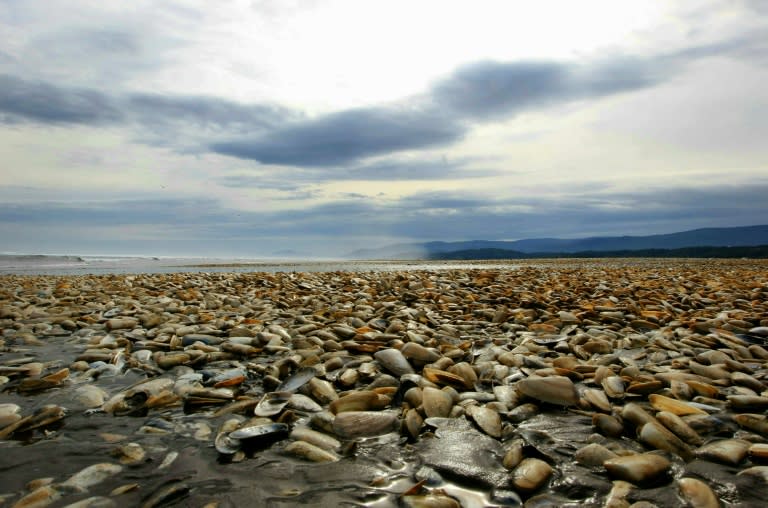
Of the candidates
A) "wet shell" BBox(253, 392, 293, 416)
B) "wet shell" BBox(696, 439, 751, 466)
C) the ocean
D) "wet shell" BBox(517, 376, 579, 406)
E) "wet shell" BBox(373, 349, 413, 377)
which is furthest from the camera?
the ocean

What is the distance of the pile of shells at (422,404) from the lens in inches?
86.0

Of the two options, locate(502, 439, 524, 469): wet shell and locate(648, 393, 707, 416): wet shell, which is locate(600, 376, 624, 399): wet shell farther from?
locate(502, 439, 524, 469): wet shell

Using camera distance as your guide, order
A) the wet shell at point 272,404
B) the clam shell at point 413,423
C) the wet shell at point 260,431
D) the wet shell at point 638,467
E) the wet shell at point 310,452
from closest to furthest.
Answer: the wet shell at point 638,467, the wet shell at point 310,452, the wet shell at point 260,431, the clam shell at point 413,423, the wet shell at point 272,404

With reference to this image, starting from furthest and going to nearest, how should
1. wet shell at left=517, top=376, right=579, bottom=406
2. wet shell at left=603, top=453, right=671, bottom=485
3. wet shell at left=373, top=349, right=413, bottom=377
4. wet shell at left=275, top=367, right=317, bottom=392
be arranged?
wet shell at left=373, top=349, right=413, bottom=377 < wet shell at left=275, top=367, right=317, bottom=392 < wet shell at left=517, top=376, right=579, bottom=406 < wet shell at left=603, top=453, right=671, bottom=485

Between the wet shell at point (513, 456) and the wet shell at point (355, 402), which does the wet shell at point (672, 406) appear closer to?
the wet shell at point (513, 456)

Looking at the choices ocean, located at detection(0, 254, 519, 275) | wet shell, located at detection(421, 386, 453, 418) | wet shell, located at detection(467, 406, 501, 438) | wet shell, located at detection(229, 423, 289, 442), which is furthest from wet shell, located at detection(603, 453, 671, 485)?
ocean, located at detection(0, 254, 519, 275)

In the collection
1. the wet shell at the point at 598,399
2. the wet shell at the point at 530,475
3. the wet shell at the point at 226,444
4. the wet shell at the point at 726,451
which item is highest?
the wet shell at the point at 598,399

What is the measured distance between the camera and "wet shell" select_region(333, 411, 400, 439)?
2752 mm

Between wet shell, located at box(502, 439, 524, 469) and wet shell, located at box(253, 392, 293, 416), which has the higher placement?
wet shell, located at box(253, 392, 293, 416)

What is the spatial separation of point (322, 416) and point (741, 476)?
2268 mm

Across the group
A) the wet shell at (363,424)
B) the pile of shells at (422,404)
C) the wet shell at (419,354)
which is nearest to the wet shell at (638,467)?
the pile of shells at (422,404)

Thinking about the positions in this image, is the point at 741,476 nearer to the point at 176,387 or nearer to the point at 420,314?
the point at 176,387

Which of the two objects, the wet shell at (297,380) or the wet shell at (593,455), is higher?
the wet shell at (297,380)

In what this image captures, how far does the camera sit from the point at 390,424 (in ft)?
9.32
